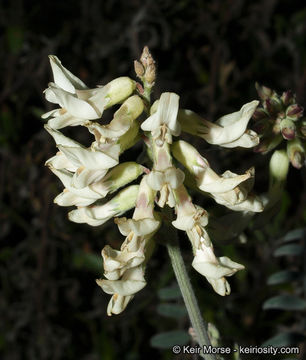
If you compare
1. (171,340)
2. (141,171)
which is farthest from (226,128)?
(171,340)

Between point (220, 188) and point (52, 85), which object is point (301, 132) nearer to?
point (220, 188)

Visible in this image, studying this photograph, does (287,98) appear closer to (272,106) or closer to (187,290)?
(272,106)

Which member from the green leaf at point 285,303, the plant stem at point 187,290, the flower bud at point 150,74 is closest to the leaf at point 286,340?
the green leaf at point 285,303

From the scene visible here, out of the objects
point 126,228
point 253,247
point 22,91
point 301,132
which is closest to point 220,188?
point 126,228

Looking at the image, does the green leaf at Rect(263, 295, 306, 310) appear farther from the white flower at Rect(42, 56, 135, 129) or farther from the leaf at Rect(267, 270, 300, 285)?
the white flower at Rect(42, 56, 135, 129)

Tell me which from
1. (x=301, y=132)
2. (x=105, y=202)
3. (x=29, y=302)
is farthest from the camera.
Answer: (x=29, y=302)

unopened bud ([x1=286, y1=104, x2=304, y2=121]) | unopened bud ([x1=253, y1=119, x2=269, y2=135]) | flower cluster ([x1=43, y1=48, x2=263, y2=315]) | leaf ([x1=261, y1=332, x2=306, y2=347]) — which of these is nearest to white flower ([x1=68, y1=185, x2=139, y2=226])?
flower cluster ([x1=43, y1=48, x2=263, y2=315])
